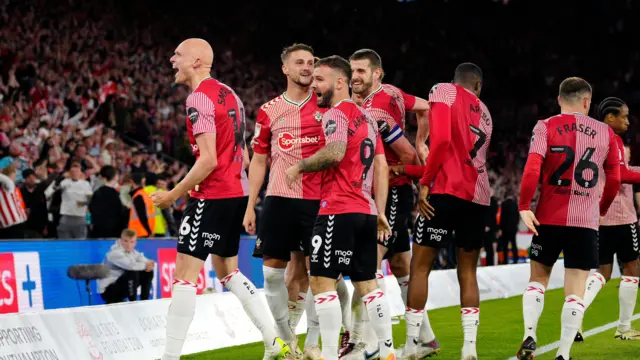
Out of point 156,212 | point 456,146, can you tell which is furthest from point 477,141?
point 156,212

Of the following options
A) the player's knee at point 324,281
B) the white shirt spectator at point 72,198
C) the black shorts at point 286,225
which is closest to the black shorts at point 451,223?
the black shorts at point 286,225

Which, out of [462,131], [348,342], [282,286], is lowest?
[348,342]

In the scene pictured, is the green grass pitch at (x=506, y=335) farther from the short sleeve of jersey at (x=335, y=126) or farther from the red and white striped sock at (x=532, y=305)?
the short sleeve of jersey at (x=335, y=126)

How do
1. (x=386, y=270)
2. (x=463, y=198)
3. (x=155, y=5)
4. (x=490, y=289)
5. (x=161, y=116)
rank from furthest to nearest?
(x=155, y=5), (x=161, y=116), (x=386, y=270), (x=490, y=289), (x=463, y=198)

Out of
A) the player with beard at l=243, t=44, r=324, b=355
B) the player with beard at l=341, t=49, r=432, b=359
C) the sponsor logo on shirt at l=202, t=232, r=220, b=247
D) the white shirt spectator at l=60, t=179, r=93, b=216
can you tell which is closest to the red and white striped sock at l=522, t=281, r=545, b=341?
the player with beard at l=341, t=49, r=432, b=359

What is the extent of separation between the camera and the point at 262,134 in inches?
289

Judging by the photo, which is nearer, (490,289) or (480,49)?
(490,289)

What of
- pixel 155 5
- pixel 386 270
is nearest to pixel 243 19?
pixel 155 5

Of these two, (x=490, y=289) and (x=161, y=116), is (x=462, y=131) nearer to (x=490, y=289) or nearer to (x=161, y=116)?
(x=490, y=289)

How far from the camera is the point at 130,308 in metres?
8.27

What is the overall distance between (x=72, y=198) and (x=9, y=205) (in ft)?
3.73

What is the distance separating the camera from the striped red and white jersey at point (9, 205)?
42.8ft

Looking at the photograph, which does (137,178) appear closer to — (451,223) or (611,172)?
(451,223)

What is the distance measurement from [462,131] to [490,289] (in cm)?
977
